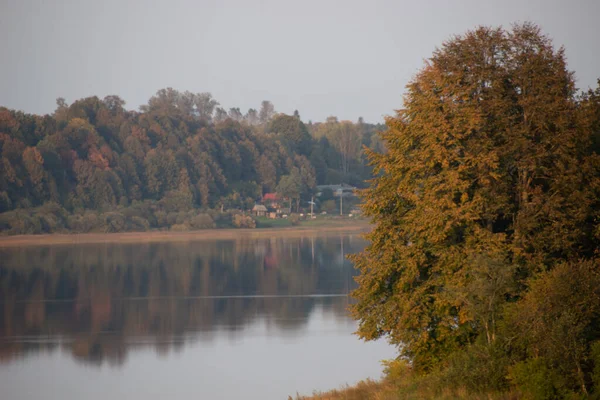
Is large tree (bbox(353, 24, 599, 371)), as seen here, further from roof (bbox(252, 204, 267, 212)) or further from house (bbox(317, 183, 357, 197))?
house (bbox(317, 183, 357, 197))

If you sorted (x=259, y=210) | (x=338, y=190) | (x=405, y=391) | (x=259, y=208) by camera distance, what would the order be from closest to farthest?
1. (x=405, y=391)
2. (x=259, y=210)
3. (x=259, y=208)
4. (x=338, y=190)

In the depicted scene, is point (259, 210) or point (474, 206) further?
point (259, 210)

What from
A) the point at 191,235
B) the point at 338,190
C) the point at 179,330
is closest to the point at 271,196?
the point at 338,190

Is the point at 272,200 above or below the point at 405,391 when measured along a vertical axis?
above

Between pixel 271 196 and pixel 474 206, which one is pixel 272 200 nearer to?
pixel 271 196

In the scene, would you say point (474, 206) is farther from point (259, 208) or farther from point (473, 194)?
point (259, 208)

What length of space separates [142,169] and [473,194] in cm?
8873

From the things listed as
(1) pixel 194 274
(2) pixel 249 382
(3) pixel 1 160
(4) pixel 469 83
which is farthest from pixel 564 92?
(3) pixel 1 160

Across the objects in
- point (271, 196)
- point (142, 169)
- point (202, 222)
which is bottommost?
point (202, 222)

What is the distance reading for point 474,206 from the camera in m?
18.2

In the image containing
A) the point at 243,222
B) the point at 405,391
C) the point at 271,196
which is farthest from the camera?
the point at 271,196

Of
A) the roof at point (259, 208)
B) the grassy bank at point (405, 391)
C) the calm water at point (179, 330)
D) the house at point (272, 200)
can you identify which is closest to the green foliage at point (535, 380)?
the grassy bank at point (405, 391)

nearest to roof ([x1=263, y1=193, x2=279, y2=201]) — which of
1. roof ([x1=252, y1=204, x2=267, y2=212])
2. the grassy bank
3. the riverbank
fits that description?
roof ([x1=252, y1=204, x2=267, y2=212])

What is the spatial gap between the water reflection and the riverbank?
975 centimetres
